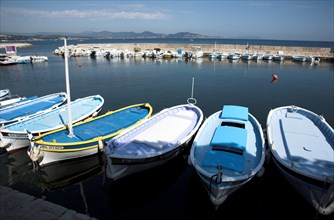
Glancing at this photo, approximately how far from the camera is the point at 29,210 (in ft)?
27.0

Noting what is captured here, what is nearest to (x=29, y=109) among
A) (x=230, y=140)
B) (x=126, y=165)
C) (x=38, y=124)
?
(x=38, y=124)

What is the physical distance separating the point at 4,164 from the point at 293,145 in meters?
17.9

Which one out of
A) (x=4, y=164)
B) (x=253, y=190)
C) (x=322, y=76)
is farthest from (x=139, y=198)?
(x=322, y=76)

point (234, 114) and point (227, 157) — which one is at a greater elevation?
point (234, 114)

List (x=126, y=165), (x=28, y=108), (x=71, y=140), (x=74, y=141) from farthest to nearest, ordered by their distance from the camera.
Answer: (x=28, y=108) → (x=71, y=140) → (x=74, y=141) → (x=126, y=165)

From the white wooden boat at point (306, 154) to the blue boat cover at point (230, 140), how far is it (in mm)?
1647

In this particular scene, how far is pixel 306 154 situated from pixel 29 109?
20.7m

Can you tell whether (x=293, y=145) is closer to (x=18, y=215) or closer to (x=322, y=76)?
(x=18, y=215)

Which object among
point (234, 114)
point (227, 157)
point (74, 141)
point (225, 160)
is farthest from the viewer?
point (234, 114)

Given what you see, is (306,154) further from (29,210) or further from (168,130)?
(29,210)

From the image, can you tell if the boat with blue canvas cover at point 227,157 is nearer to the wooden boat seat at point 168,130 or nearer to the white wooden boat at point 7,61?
the wooden boat seat at point 168,130

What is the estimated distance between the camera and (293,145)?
12.3m

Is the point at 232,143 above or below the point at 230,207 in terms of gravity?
above

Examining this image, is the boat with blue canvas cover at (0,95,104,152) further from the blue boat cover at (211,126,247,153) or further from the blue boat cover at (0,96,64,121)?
the blue boat cover at (211,126,247,153)
